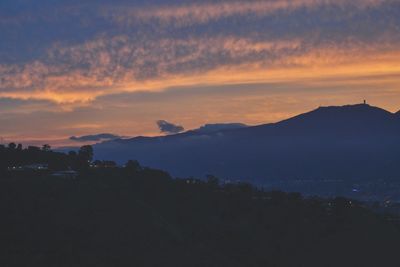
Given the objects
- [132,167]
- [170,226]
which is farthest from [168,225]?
[132,167]

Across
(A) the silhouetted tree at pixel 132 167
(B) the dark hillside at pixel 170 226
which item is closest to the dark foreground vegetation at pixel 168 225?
(B) the dark hillside at pixel 170 226

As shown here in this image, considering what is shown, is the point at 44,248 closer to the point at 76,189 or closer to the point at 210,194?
the point at 76,189

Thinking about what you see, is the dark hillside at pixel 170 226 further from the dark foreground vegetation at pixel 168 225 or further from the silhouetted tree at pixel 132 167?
the silhouetted tree at pixel 132 167

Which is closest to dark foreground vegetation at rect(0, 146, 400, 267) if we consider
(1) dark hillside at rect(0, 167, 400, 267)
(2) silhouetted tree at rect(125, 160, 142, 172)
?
(1) dark hillside at rect(0, 167, 400, 267)

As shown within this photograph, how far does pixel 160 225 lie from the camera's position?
56.9 m

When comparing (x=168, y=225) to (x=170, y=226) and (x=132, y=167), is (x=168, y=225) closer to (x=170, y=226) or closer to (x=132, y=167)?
(x=170, y=226)

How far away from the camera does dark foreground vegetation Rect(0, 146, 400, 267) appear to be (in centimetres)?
4978

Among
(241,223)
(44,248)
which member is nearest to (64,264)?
(44,248)

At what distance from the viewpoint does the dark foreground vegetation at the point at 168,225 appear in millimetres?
49781

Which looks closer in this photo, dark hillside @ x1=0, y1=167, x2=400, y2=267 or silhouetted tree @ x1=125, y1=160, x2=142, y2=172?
dark hillside @ x1=0, y1=167, x2=400, y2=267

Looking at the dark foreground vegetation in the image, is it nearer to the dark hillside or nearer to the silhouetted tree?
the dark hillside

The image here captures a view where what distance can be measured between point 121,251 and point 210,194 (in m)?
21.8

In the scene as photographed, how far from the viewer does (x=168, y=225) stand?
57969 mm

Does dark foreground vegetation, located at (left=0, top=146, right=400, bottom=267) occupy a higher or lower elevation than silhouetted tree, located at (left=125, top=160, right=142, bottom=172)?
lower
